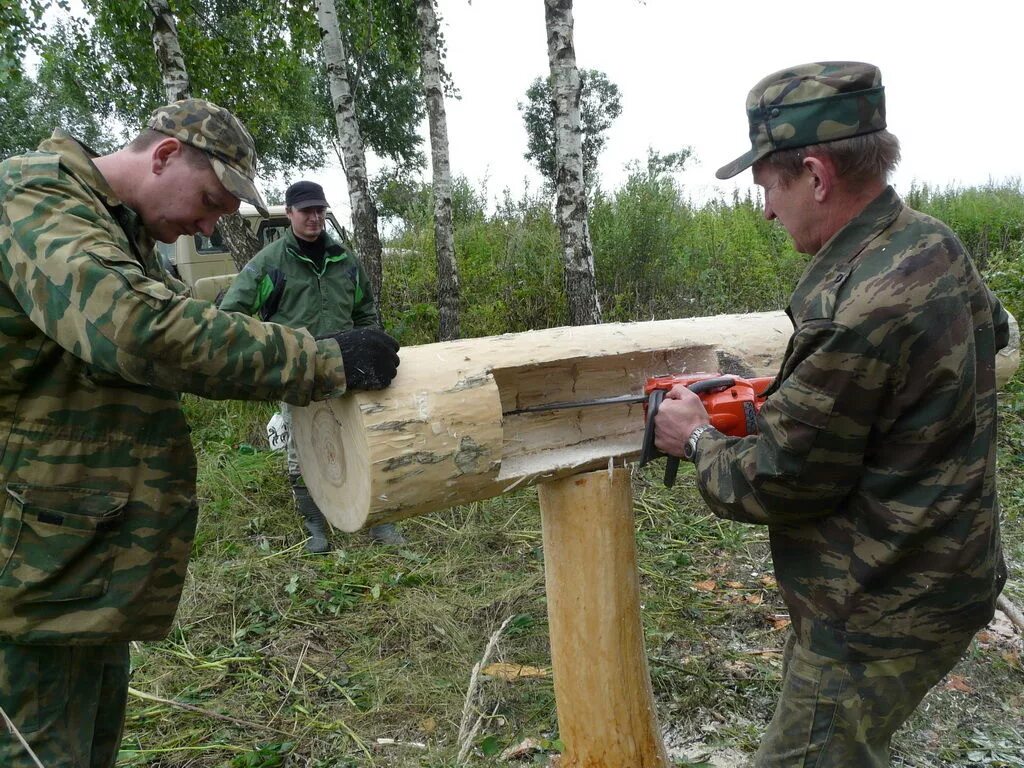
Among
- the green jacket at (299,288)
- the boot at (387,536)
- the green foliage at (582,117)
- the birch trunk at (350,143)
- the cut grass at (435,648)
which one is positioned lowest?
the cut grass at (435,648)

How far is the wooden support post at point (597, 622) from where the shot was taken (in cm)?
210

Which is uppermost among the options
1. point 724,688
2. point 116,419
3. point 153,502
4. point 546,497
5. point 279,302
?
point 279,302

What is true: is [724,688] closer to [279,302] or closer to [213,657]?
[213,657]

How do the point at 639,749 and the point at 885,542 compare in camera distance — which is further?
the point at 639,749

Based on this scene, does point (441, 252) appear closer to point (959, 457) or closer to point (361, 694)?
point (361, 694)

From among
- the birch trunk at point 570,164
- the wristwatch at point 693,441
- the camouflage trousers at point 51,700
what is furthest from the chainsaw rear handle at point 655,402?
the birch trunk at point 570,164

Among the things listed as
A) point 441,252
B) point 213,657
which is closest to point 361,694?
point 213,657

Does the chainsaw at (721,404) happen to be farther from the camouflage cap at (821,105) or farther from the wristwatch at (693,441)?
the camouflage cap at (821,105)

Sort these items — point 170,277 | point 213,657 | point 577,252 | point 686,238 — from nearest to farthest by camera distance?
1. point 170,277
2. point 213,657
3. point 577,252
4. point 686,238

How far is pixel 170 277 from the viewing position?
1974 millimetres

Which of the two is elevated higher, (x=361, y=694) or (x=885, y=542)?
(x=885, y=542)

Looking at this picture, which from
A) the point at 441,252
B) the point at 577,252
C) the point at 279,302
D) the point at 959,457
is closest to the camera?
the point at 959,457

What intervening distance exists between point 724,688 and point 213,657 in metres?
2.22

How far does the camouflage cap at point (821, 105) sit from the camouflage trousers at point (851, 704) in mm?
1110
